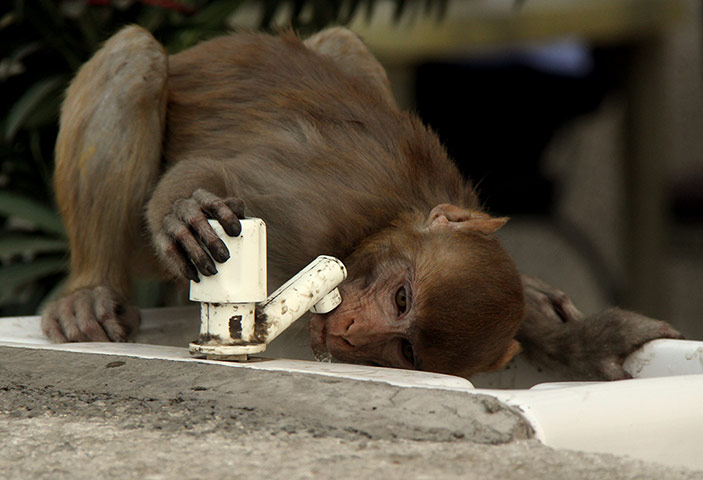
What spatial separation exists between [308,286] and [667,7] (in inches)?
195

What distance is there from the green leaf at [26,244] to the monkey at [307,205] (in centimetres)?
88

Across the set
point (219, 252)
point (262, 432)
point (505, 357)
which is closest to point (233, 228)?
point (219, 252)

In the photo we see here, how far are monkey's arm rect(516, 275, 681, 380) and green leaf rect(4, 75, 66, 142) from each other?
202 centimetres

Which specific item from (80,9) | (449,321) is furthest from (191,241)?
(80,9)

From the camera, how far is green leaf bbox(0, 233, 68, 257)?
379 cm

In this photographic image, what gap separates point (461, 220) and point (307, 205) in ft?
1.37

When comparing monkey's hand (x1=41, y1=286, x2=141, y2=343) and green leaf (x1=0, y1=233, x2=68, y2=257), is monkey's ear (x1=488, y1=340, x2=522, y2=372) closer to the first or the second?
monkey's hand (x1=41, y1=286, x2=141, y2=343)

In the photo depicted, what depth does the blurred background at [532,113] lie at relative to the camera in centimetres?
389

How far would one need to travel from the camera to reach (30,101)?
369cm

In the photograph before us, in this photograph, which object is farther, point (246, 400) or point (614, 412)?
point (246, 400)

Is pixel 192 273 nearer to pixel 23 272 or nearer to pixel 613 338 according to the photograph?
pixel 613 338

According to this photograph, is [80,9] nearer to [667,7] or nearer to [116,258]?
[116,258]

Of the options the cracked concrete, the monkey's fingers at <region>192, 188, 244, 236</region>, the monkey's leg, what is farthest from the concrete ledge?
the monkey's leg

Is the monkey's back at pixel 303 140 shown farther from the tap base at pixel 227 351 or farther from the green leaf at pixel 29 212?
the green leaf at pixel 29 212
